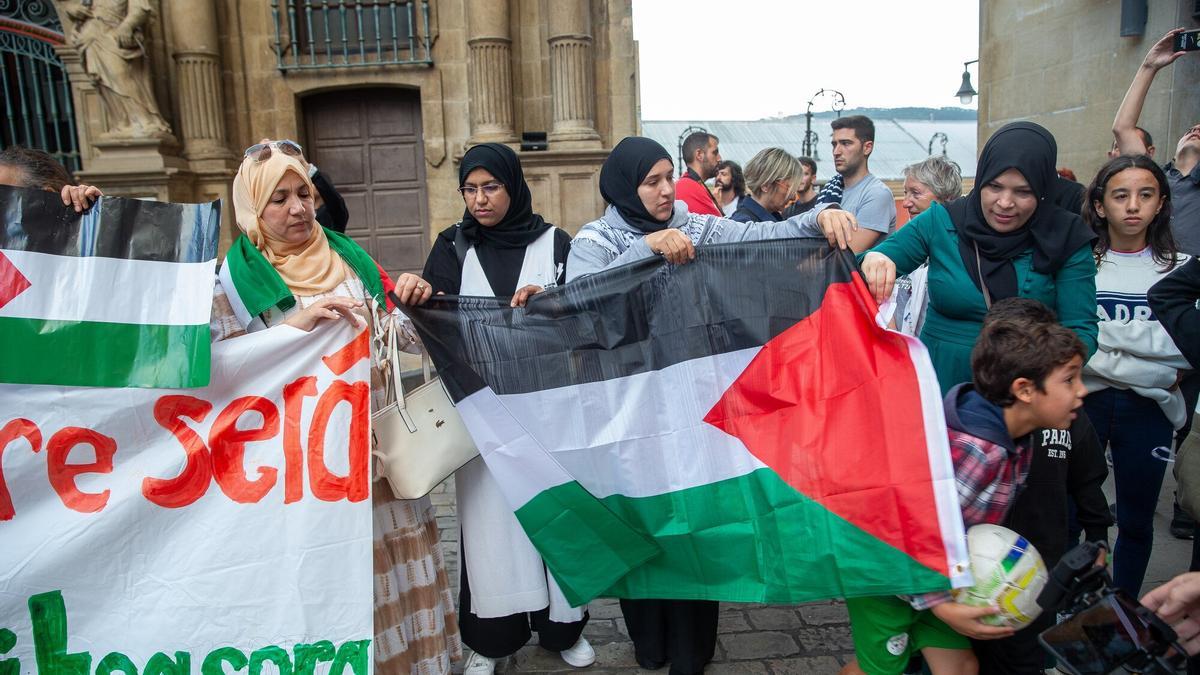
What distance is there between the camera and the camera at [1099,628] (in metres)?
1.93

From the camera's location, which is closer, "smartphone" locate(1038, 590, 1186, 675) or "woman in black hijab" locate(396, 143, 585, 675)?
"smartphone" locate(1038, 590, 1186, 675)

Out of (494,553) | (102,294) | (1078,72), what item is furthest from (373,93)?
(494,553)

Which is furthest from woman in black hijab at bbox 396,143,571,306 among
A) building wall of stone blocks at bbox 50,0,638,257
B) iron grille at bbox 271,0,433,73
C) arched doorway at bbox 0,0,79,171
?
arched doorway at bbox 0,0,79,171

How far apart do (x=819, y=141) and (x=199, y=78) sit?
2807 centimetres

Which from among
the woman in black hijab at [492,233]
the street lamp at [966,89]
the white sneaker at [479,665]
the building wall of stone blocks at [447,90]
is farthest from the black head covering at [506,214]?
the street lamp at [966,89]

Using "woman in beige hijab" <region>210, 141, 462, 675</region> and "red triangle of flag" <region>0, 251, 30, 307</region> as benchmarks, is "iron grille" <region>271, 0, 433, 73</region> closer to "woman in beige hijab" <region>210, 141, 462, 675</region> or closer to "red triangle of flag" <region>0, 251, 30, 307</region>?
"woman in beige hijab" <region>210, 141, 462, 675</region>

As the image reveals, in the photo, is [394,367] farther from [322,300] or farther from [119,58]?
[119,58]

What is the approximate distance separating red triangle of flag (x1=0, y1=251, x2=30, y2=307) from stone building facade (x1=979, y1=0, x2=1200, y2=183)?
9.22 metres

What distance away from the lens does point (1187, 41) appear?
5000mm

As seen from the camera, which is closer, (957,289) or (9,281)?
(9,281)

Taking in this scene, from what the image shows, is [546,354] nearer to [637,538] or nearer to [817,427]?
[637,538]

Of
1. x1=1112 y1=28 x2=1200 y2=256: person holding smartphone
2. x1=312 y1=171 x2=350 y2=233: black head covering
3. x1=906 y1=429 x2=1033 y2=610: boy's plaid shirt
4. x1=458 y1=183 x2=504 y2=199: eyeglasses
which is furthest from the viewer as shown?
x1=1112 y1=28 x2=1200 y2=256: person holding smartphone

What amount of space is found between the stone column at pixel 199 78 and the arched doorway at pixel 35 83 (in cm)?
152

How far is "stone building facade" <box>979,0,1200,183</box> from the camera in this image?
7895 mm
